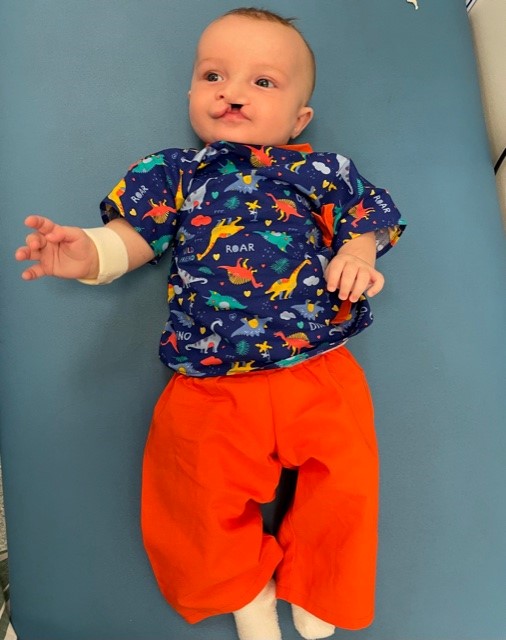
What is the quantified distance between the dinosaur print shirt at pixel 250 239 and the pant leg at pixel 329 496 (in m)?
0.07

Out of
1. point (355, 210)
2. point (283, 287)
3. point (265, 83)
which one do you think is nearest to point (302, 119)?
point (265, 83)

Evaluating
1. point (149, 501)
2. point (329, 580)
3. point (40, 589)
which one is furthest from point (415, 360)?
point (40, 589)

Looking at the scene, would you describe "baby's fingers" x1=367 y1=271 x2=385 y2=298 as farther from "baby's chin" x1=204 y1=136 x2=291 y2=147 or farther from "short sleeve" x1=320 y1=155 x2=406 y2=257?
"baby's chin" x1=204 y1=136 x2=291 y2=147

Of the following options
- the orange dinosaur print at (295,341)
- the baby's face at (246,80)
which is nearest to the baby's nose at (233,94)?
the baby's face at (246,80)

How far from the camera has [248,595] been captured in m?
0.82

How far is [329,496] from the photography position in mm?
815

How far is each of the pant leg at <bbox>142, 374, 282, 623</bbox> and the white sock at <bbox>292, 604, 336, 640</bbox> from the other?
8cm

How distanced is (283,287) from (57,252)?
30 centimetres

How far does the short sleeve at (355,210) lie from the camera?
2.79ft

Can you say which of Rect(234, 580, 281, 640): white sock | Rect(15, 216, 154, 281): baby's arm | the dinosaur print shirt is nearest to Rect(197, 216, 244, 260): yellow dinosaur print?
the dinosaur print shirt

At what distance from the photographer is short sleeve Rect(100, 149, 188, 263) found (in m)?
0.85

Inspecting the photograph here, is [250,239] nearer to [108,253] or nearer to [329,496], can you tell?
[108,253]

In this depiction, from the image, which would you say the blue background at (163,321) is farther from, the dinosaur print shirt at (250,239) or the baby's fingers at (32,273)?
the baby's fingers at (32,273)

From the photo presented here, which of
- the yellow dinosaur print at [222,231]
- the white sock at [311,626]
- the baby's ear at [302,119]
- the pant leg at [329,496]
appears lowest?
the white sock at [311,626]
